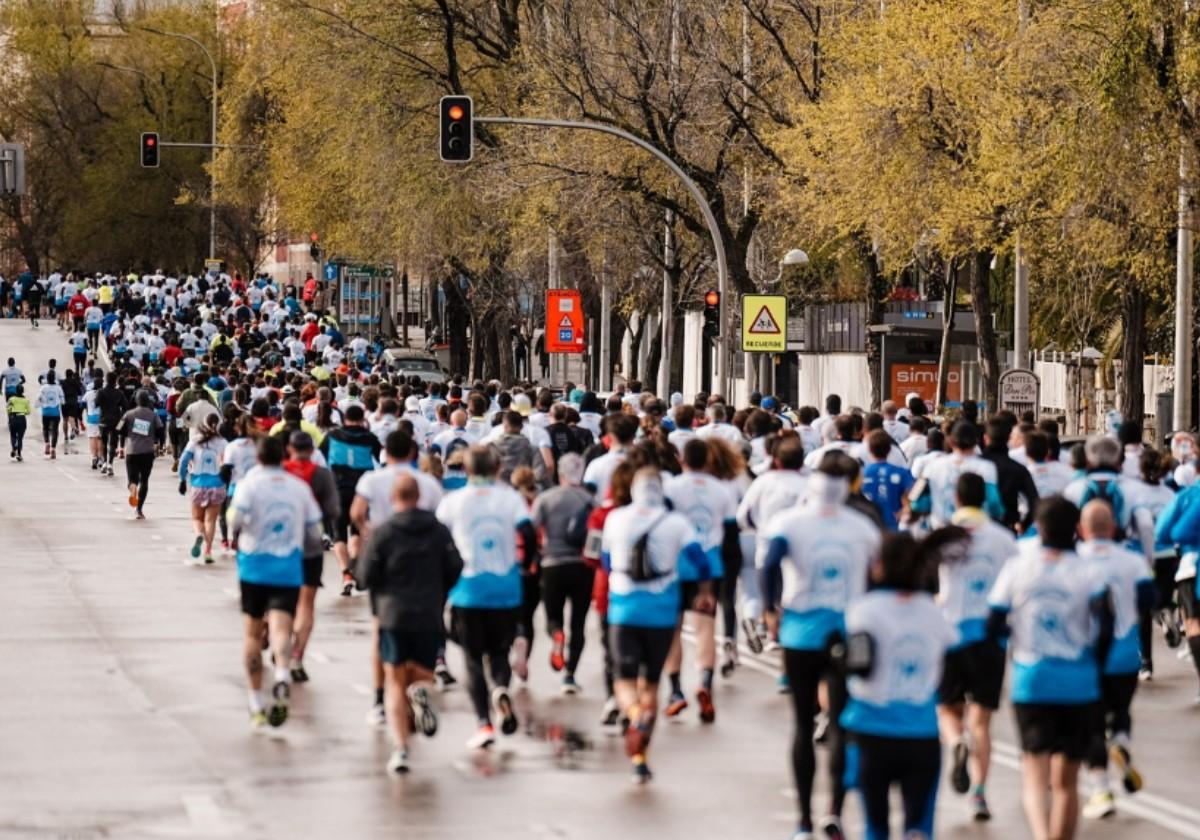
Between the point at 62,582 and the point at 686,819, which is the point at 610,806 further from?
the point at 62,582

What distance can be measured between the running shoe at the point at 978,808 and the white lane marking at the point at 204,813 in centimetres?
340

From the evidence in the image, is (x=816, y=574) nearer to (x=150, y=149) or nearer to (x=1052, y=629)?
(x=1052, y=629)

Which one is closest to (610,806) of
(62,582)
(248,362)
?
(62,582)

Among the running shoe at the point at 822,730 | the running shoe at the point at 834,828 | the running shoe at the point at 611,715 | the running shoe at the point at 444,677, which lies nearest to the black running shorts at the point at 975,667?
the running shoe at the point at 834,828

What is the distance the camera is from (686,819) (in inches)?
473

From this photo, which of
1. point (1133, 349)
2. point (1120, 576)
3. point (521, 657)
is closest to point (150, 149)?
point (1133, 349)

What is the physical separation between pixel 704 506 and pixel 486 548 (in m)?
1.87

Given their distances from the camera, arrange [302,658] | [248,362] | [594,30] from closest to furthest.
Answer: [302,658] < [594,30] < [248,362]

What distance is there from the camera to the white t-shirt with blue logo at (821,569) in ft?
37.7

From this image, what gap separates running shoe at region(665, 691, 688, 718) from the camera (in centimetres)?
1526

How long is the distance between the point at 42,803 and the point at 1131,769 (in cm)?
510

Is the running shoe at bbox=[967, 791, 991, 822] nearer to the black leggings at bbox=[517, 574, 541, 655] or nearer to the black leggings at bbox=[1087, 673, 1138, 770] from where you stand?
the black leggings at bbox=[1087, 673, 1138, 770]

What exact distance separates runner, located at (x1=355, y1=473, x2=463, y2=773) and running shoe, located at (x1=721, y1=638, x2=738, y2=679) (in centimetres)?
448

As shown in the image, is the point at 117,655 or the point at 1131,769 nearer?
the point at 1131,769
